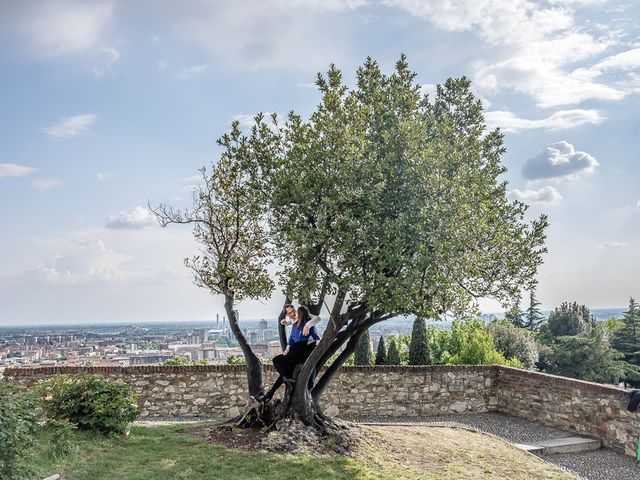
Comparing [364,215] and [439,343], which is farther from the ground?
[364,215]

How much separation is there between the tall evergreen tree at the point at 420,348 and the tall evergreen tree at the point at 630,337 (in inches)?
693

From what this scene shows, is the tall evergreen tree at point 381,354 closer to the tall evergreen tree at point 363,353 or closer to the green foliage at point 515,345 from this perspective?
the tall evergreen tree at point 363,353

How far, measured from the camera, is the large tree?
24.1 feet

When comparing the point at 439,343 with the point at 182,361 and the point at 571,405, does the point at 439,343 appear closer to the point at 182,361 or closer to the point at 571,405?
the point at 571,405

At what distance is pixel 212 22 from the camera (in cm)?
936

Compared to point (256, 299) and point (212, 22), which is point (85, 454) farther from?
point (212, 22)

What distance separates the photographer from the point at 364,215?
24.8ft

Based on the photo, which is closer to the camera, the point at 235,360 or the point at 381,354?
the point at 235,360

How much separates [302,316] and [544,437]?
553 centimetres

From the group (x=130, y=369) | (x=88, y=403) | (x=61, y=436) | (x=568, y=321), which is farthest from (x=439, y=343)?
(x=568, y=321)

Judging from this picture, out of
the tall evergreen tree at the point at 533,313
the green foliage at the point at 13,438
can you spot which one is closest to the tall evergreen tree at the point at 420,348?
the green foliage at the point at 13,438

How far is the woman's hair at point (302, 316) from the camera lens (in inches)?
340

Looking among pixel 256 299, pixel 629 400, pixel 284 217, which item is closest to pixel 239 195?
pixel 284 217

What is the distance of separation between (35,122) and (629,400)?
12376 millimetres
